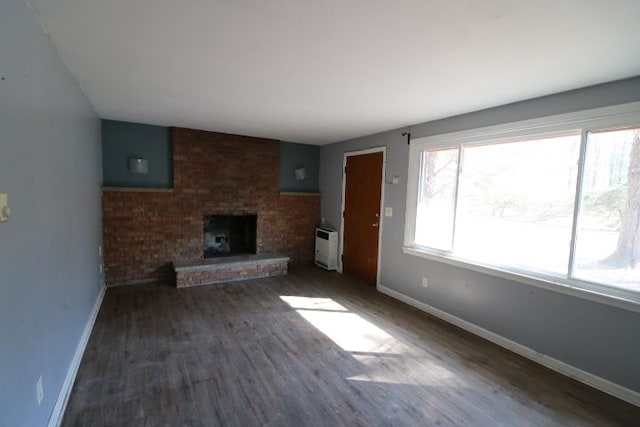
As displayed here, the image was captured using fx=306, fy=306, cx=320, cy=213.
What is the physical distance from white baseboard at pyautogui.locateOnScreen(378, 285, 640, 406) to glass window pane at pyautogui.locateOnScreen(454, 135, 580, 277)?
71cm

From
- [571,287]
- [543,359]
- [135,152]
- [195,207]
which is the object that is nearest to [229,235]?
[195,207]

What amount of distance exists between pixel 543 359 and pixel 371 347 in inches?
57.6

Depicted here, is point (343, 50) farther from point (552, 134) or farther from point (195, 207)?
point (195, 207)

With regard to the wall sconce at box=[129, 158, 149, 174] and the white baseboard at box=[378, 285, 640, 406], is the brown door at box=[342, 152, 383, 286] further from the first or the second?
the wall sconce at box=[129, 158, 149, 174]

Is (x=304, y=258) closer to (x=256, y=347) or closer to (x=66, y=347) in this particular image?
(x=256, y=347)

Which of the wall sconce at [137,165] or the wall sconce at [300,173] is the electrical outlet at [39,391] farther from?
the wall sconce at [300,173]

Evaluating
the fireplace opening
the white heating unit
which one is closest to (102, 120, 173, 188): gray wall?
the fireplace opening

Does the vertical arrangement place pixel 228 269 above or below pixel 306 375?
above

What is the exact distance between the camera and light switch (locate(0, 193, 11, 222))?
45.9 inches

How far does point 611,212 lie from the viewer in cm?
231

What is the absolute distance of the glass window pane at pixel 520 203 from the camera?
2.60 m

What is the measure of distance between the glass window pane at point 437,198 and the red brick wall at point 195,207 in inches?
95.9

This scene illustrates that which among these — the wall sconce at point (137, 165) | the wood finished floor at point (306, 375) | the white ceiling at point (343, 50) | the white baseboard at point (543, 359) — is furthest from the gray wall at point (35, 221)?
the white baseboard at point (543, 359)

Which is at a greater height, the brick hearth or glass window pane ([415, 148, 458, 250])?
glass window pane ([415, 148, 458, 250])
